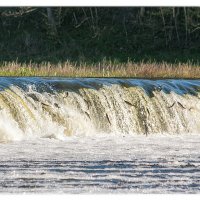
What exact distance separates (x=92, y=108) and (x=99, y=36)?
1565 cm

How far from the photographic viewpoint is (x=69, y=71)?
2048 centimetres

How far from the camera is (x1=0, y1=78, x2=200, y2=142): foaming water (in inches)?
530

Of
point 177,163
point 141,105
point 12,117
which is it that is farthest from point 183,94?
point 177,163

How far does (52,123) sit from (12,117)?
2.51 ft

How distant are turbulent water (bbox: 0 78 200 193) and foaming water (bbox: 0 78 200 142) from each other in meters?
0.02

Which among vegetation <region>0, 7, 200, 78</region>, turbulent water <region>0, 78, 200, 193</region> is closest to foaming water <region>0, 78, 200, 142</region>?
turbulent water <region>0, 78, 200, 193</region>

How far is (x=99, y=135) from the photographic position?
13867 millimetres

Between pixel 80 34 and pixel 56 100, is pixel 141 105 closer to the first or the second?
pixel 56 100

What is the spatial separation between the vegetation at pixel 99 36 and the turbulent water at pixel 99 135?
9965 millimetres

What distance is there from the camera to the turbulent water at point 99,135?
8.87 meters

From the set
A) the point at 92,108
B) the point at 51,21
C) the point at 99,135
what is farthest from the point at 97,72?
the point at 51,21

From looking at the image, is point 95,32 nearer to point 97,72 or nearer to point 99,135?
point 97,72

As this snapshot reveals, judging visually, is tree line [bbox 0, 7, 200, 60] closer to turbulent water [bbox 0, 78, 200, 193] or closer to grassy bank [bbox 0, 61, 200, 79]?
grassy bank [bbox 0, 61, 200, 79]

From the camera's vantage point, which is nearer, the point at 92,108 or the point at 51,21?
the point at 92,108
